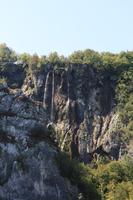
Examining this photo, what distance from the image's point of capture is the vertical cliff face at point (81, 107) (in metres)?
135

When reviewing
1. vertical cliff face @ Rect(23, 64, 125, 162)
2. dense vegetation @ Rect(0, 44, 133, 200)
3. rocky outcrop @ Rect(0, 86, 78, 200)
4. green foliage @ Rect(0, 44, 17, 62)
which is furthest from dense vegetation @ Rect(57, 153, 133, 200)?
green foliage @ Rect(0, 44, 17, 62)

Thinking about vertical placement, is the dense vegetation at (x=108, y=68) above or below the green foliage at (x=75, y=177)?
above

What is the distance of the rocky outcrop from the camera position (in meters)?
77.4

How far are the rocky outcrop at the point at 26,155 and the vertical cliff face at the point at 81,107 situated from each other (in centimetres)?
4536

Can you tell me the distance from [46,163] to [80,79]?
204 feet

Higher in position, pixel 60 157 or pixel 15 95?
pixel 15 95

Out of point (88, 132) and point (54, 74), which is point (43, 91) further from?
point (88, 132)

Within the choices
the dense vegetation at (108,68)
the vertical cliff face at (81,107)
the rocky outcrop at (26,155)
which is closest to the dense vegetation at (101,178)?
the dense vegetation at (108,68)

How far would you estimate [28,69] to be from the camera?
14812cm

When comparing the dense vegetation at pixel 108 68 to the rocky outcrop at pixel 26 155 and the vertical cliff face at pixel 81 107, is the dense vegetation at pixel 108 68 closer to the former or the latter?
the vertical cliff face at pixel 81 107

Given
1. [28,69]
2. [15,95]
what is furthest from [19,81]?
[15,95]

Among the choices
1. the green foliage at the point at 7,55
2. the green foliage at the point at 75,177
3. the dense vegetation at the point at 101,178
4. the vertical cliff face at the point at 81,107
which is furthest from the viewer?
the green foliage at the point at 7,55

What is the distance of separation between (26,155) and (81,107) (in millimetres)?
60375

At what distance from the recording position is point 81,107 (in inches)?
5517
